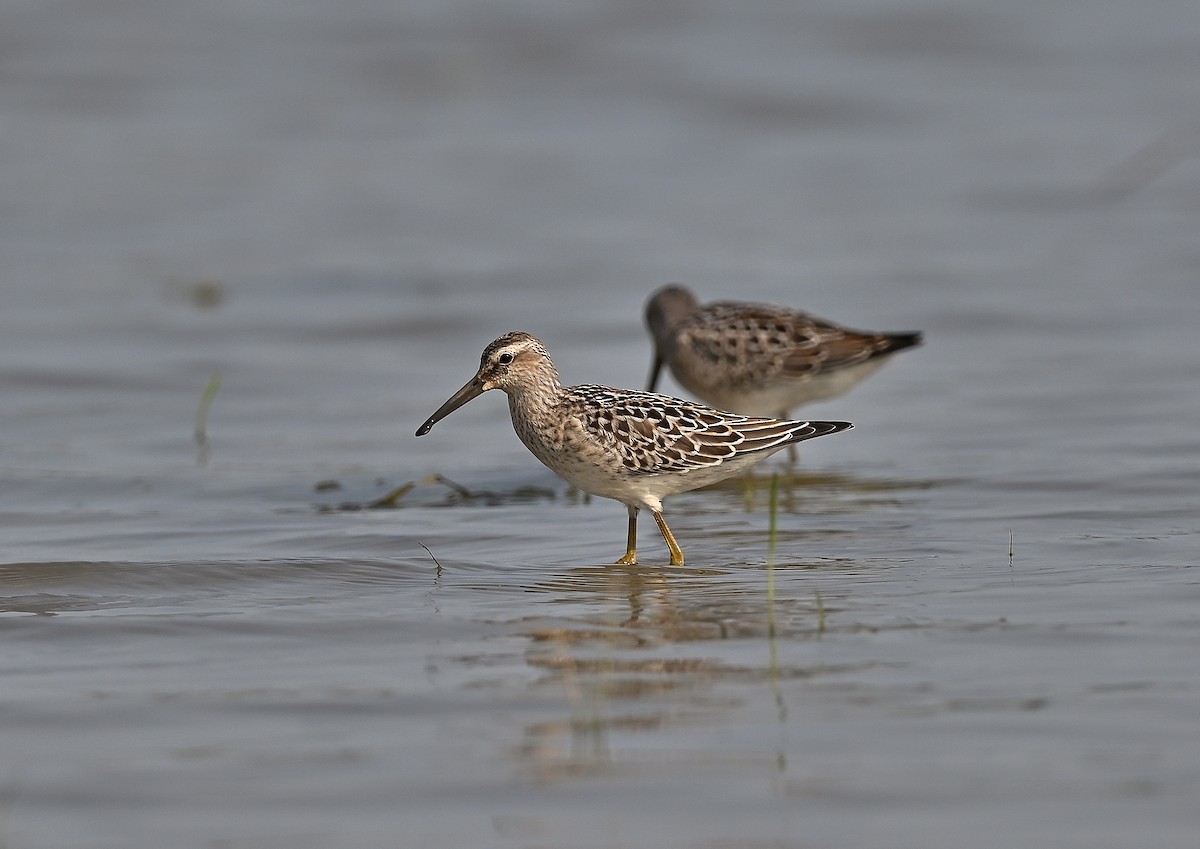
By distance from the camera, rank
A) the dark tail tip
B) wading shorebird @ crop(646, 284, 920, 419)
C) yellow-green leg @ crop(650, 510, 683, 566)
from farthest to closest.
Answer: wading shorebird @ crop(646, 284, 920, 419)
the dark tail tip
yellow-green leg @ crop(650, 510, 683, 566)

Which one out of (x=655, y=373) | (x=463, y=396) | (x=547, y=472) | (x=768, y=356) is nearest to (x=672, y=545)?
(x=463, y=396)

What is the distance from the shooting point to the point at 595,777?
15.6 ft

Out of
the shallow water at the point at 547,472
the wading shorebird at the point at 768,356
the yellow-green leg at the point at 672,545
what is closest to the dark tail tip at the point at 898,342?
the wading shorebird at the point at 768,356

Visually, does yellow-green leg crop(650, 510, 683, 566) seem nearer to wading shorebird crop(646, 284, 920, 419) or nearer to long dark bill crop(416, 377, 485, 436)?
long dark bill crop(416, 377, 485, 436)

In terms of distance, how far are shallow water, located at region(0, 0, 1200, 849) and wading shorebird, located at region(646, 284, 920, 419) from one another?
1.42 ft

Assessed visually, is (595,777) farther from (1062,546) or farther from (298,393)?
(298,393)

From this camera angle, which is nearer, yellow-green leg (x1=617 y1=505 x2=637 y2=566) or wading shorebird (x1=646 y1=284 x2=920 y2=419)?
yellow-green leg (x1=617 y1=505 x2=637 y2=566)

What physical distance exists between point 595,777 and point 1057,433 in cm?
625

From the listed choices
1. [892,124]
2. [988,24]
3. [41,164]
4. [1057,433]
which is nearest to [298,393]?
[1057,433]

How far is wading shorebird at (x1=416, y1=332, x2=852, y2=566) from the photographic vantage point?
7945 millimetres

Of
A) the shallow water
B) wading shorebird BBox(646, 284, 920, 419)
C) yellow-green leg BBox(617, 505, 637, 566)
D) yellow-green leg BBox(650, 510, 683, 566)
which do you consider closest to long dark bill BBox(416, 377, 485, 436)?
the shallow water

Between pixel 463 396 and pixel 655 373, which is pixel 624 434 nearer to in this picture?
pixel 463 396

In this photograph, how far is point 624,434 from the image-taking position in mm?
7980

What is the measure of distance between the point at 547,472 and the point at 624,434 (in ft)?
7.94
